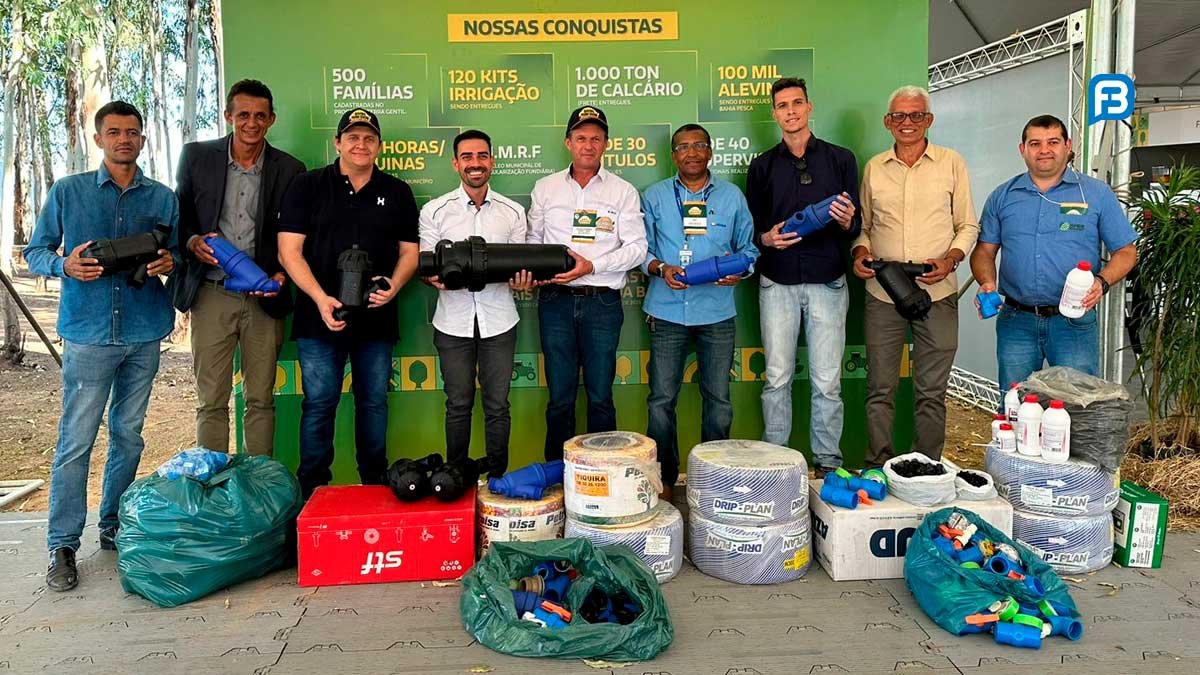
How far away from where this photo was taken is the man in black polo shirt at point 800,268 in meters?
3.67

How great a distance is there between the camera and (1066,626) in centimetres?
251

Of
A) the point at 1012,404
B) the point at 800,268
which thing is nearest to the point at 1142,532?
the point at 1012,404

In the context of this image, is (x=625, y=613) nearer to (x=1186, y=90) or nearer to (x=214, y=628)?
(x=214, y=628)

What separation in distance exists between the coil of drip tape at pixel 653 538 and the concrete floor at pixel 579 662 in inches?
3.2

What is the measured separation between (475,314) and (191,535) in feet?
4.44

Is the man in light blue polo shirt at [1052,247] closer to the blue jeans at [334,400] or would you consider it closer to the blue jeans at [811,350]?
the blue jeans at [811,350]

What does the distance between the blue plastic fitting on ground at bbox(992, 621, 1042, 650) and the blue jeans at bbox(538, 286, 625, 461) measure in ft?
5.88

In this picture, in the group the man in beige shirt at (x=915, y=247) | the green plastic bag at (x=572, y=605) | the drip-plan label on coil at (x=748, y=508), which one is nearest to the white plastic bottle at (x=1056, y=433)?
the man in beige shirt at (x=915, y=247)

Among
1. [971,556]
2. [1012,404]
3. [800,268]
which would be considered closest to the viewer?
[971,556]

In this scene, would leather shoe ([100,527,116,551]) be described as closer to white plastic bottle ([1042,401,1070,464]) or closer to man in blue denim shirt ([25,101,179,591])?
man in blue denim shirt ([25,101,179,591])

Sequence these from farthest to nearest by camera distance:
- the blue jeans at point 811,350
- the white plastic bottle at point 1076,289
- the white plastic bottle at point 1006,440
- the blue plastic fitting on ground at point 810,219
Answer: the blue jeans at point 811,350 → the blue plastic fitting on ground at point 810,219 → the white plastic bottle at point 1076,289 → the white plastic bottle at point 1006,440

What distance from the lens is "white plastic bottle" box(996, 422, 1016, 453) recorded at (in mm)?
3154

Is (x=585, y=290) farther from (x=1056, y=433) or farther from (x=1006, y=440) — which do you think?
(x=1056, y=433)

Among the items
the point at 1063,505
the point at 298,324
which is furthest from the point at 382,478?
the point at 1063,505
